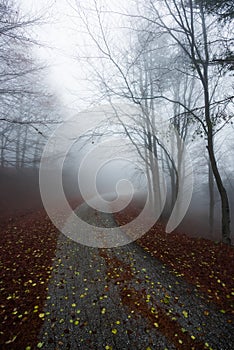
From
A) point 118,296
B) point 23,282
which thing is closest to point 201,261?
point 118,296

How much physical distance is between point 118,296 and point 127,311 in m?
0.41

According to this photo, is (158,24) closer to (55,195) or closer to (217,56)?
(217,56)

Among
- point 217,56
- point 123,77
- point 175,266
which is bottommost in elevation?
point 175,266

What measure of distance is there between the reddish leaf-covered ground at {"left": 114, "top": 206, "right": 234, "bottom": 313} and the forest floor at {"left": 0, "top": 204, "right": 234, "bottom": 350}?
0.07 feet

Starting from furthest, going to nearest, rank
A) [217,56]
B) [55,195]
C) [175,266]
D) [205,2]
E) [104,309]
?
[55,195], [217,56], [205,2], [175,266], [104,309]

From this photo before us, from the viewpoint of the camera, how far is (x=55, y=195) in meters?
18.5

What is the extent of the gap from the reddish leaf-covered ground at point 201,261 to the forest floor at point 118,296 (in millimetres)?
21

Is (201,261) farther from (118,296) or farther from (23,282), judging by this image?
(23,282)

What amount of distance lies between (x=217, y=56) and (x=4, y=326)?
8629 millimetres

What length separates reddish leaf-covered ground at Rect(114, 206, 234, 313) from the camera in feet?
11.7

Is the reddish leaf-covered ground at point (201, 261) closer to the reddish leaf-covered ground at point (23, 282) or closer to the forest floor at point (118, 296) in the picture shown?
the forest floor at point (118, 296)

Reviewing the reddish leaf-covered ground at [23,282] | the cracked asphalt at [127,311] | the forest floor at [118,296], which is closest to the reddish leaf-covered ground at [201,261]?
the forest floor at [118,296]

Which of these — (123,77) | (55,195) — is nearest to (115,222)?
(123,77)

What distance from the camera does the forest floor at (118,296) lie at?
2.69 m
